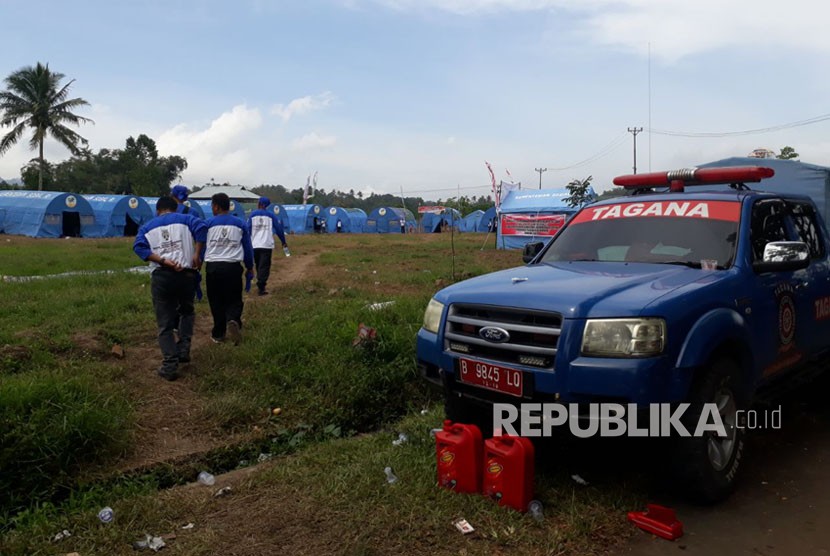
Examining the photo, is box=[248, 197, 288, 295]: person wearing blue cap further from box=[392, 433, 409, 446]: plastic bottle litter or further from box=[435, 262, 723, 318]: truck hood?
box=[435, 262, 723, 318]: truck hood

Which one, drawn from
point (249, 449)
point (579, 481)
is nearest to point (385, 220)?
point (249, 449)

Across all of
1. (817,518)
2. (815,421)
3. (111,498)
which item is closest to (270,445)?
(111,498)

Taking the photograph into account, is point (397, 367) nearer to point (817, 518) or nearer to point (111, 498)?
point (111, 498)

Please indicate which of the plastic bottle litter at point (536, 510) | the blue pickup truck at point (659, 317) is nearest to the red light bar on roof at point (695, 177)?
the blue pickup truck at point (659, 317)

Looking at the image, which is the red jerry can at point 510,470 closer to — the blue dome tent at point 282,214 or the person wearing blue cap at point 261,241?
the person wearing blue cap at point 261,241

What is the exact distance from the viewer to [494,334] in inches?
136

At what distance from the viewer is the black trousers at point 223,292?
6449 mm

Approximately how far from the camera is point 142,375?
5426 mm

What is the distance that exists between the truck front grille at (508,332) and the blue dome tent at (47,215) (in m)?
31.0

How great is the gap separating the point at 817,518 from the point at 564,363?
69.6 inches

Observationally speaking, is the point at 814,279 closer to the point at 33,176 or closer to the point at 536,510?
the point at 536,510

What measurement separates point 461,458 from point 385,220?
5062 centimetres

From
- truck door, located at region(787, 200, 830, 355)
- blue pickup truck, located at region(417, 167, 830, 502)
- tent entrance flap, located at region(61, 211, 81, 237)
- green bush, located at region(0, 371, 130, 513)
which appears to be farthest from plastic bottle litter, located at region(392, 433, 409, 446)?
tent entrance flap, located at region(61, 211, 81, 237)

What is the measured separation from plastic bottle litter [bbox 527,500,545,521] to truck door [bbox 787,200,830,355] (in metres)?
2.52
